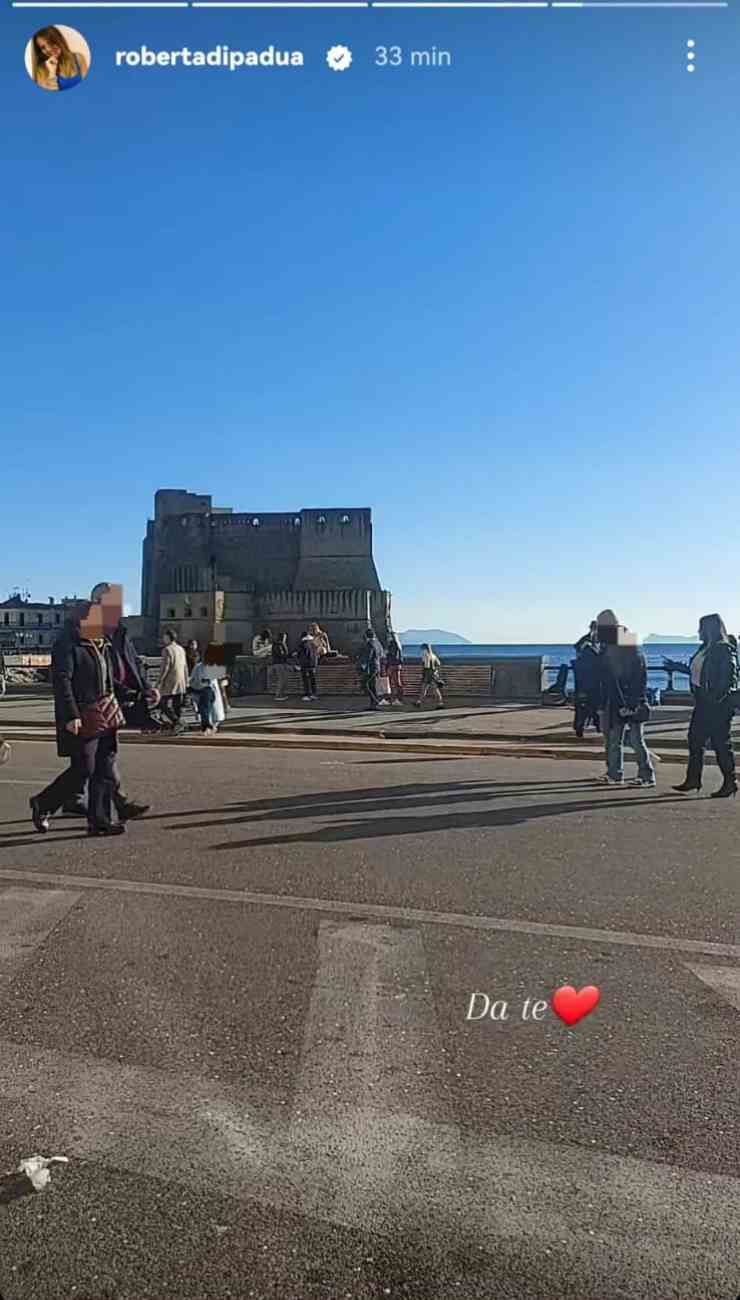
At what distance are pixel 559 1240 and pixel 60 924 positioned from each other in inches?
141

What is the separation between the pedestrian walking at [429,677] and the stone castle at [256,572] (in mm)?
12634

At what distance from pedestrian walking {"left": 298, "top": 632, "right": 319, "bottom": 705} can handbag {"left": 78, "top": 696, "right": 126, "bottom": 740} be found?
1439 cm

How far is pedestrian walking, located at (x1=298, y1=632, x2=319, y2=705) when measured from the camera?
2244 cm

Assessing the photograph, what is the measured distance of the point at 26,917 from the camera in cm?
566

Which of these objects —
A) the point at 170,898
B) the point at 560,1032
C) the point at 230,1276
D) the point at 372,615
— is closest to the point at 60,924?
the point at 170,898

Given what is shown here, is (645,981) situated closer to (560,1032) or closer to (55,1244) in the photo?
(560,1032)

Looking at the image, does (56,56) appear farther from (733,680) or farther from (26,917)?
(733,680)

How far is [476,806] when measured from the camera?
A: 932 centimetres

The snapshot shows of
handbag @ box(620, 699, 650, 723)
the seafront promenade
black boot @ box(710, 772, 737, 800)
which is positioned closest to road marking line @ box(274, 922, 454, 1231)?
black boot @ box(710, 772, 737, 800)

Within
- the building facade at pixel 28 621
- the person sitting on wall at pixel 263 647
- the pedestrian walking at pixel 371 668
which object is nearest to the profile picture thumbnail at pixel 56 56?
the pedestrian walking at pixel 371 668

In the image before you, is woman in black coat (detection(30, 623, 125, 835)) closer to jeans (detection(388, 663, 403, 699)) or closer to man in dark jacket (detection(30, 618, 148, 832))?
man in dark jacket (detection(30, 618, 148, 832))

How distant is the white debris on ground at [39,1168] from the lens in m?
2.91

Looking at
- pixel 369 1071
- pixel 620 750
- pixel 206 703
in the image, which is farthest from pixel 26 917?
pixel 206 703

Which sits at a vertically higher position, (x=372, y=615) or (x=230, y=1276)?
(x=372, y=615)
